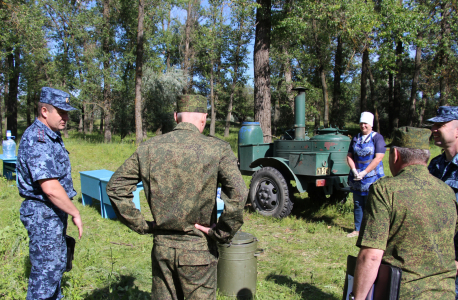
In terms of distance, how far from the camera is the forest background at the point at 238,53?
12852 mm

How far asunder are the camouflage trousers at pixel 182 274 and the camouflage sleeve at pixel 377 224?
3.02ft

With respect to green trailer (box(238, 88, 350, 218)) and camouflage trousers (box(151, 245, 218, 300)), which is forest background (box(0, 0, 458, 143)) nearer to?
green trailer (box(238, 88, 350, 218))

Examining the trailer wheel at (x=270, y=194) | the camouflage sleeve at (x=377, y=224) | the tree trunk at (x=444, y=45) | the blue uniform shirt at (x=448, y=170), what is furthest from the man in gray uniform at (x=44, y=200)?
the tree trunk at (x=444, y=45)

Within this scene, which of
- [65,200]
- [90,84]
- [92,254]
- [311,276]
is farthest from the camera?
[90,84]

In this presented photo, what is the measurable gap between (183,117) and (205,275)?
1.00 m

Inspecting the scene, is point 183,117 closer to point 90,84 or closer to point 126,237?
point 126,237

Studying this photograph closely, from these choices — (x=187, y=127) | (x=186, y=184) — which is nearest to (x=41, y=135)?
(x=187, y=127)

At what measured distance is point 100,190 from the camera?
20.8 ft

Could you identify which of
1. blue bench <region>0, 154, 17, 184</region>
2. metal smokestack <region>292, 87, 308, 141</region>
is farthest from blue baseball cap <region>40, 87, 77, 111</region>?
blue bench <region>0, 154, 17, 184</region>

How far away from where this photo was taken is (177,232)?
2.12m

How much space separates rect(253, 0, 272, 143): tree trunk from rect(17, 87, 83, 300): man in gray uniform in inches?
304

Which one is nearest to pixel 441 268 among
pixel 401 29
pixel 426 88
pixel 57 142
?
pixel 57 142

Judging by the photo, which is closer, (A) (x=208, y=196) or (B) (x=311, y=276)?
(A) (x=208, y=196)

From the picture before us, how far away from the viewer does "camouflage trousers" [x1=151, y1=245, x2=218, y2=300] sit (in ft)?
6.79
